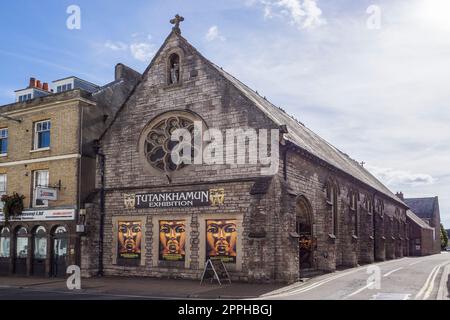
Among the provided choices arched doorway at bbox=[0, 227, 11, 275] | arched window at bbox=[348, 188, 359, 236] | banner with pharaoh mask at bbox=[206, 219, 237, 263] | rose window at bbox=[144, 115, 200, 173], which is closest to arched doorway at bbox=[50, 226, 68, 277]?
arched doorway at bbox=[0, 227, 11, 275]

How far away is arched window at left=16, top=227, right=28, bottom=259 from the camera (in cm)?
2708

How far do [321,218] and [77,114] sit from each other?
14.8 meters

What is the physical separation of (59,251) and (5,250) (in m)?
4.66

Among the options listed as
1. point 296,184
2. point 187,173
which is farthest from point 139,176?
point 296,184

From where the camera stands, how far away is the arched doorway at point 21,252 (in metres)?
26.9

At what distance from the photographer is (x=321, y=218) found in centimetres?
2612

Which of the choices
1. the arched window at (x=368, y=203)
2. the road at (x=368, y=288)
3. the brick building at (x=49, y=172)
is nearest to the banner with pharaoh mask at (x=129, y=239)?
the brick building at (x=49, y=172)

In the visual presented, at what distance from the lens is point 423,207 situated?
8312 centimetres

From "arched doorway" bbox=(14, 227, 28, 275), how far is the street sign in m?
3.69

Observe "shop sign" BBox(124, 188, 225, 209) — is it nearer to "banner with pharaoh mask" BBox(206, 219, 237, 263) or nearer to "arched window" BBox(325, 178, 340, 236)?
"banner with pharaoh mask" BBox(206, 219, 237, 263)

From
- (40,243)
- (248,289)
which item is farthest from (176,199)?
(40,243)

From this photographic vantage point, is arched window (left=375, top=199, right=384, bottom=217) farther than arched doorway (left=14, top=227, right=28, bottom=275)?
Yes

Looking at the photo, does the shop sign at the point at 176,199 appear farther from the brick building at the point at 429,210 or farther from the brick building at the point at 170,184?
the brick building at the point at 429,210
